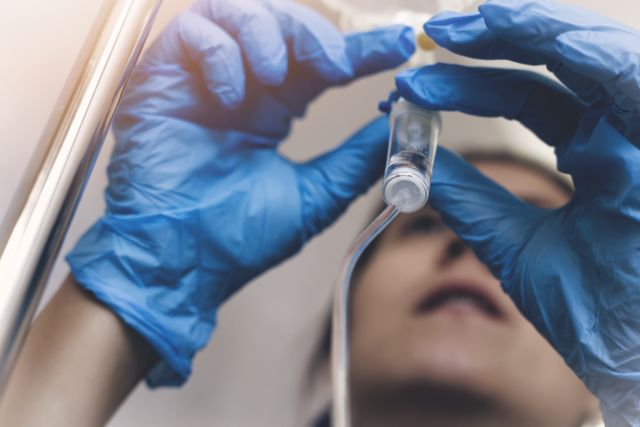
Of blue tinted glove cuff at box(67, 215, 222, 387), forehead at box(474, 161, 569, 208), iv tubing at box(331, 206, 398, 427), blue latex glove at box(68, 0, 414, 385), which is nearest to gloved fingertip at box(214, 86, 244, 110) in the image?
blue latex glove at box(68, 0, 414, 385)

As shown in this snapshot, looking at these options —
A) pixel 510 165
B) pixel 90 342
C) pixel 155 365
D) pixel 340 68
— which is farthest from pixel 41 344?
pixel 510 165

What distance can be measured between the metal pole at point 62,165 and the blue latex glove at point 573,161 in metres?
0.32

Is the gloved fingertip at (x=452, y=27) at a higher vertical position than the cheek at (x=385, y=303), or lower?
higher

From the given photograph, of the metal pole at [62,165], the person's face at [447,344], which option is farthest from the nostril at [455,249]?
the metal pole at [62,165]

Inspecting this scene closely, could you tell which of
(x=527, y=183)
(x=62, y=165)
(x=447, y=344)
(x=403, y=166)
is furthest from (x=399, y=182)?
(x=527, y=183)

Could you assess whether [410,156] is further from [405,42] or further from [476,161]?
[476,161]

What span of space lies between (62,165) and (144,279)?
1.06 ft

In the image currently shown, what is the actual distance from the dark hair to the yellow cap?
402 millimetres

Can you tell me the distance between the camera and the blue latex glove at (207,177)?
972mm

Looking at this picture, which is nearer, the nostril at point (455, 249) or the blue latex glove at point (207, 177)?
the blue latex glove at point (207, 177)

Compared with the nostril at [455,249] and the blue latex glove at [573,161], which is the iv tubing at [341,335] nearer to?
the blue latex glove at [573,161]

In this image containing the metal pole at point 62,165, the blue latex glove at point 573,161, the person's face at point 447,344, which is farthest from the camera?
the person's face at point 447,344

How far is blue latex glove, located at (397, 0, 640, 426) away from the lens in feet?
2.49

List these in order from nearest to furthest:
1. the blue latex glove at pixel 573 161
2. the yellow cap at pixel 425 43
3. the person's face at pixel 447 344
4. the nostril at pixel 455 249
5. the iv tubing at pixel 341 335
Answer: the blue latex glove at pixel 573 161 → the iv tubing at pixel 341 335 → the yellow cap at pixel 425 43 → the person's face at pixel 447 344 → the nostril at pixel 455 249
